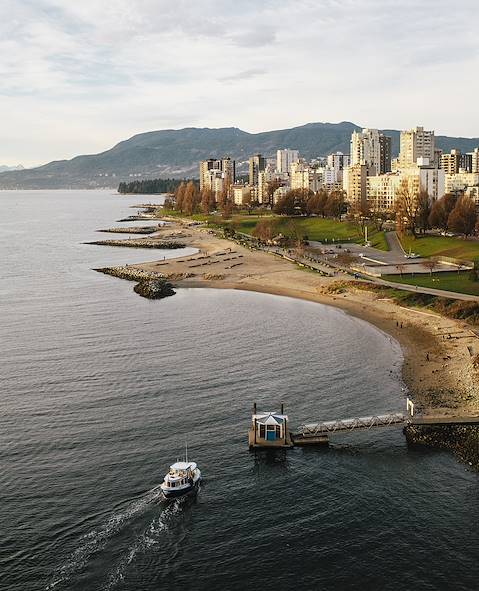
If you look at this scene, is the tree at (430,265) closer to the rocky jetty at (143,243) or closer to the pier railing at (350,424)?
the pier railing at (350,424)

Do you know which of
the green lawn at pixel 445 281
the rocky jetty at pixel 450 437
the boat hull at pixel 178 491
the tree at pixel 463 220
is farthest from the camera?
the tree at pixel 463 220

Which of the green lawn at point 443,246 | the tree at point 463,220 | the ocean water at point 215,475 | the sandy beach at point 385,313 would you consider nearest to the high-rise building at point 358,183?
the sandy beach at point 385,313

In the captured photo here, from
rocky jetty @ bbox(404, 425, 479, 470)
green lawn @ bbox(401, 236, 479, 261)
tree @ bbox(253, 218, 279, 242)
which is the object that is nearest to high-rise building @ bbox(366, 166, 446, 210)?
green lawn @ bbox(401, 236, 479, 261)

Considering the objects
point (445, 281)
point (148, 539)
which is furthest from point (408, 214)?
point (148, 539)

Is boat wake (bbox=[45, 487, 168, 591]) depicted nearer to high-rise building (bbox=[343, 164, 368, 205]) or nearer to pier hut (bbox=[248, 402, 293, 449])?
pier hut (bbox=[248, 402, 293, 449])

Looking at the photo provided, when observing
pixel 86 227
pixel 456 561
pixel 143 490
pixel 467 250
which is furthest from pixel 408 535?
pixel 86 227

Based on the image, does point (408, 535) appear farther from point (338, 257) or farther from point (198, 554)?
point (338, 257)

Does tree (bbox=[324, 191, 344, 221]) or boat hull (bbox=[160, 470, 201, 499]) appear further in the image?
tree (bbox=[324, 191, 344, 221])
